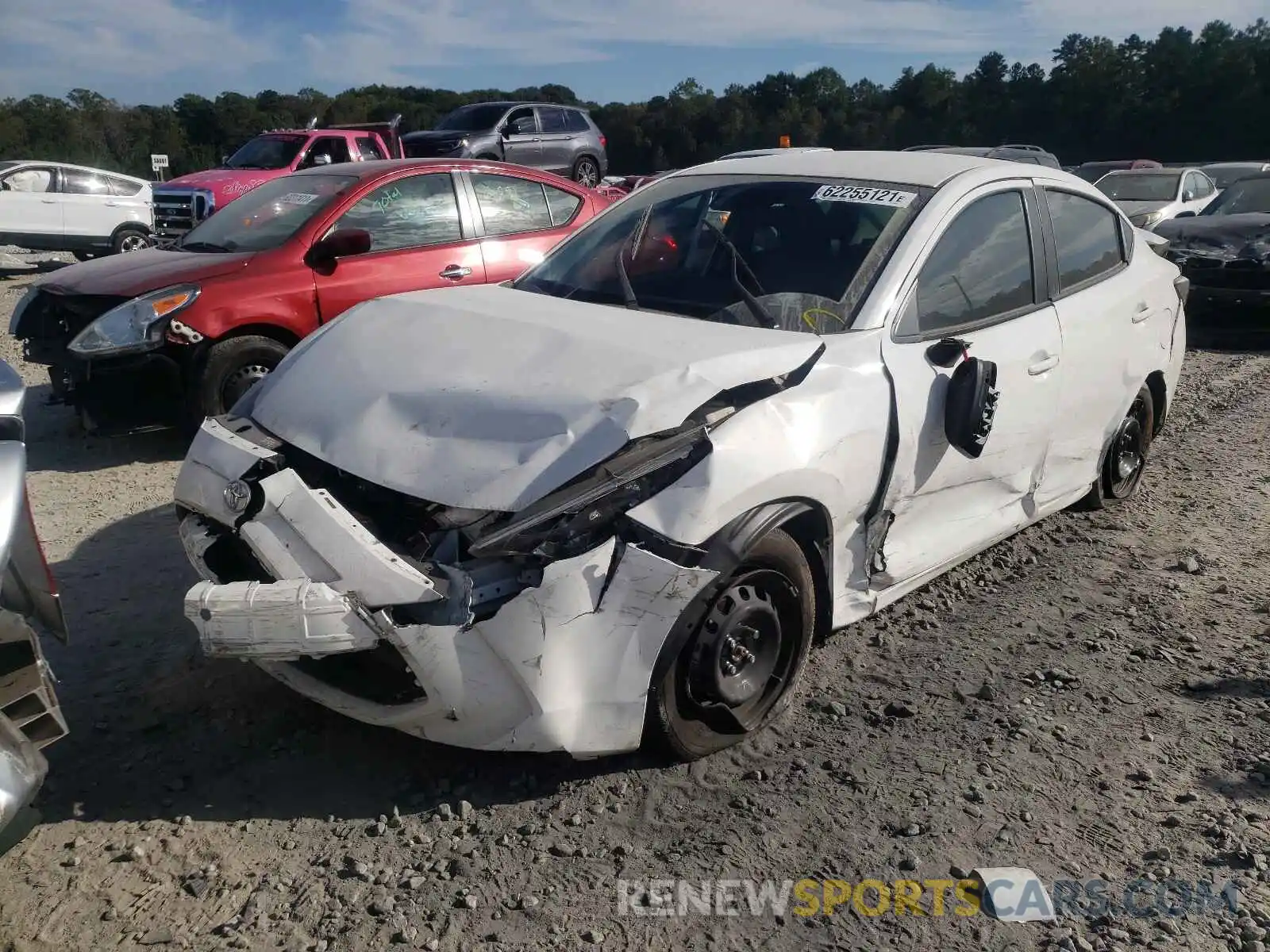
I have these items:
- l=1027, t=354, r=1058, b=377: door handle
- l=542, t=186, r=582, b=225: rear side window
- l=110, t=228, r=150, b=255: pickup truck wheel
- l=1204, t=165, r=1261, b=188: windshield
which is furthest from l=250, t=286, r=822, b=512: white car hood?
l=1204, t=165, r=1261, b=188: windshield

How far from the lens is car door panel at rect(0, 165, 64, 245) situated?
632 inches

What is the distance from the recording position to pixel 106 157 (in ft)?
129

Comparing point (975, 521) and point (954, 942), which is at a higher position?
point (975, 521)

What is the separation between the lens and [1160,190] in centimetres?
1534

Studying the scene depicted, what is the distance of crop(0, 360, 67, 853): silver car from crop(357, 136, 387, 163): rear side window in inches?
563

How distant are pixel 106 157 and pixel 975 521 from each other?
4283 cm

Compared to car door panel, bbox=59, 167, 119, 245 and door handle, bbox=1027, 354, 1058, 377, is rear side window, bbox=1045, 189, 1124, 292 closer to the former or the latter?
door handle, bbox=1027, 354, 1058, 377

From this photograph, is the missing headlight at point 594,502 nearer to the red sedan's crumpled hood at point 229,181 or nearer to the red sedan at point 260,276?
the red sedan at point 260,276

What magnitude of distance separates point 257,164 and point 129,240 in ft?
9.82

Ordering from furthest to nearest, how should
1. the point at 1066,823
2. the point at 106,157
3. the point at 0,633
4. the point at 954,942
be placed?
the point at 106,157 → the point at 1066,823 → the point at 954,942 → the point at 0,633

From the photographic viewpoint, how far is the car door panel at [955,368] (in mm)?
3570

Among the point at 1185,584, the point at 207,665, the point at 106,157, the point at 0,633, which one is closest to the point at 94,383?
the point at 207,665

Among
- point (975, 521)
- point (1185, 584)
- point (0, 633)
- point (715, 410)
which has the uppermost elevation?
point (715, 410)

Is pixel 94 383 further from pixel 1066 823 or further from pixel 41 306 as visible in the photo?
pixel 1066 823
